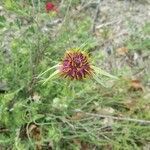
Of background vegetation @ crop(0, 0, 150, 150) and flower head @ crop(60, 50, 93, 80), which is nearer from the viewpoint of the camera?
flower head @ crop(60, 50, 93, 80)

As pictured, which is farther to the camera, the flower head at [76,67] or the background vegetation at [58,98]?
the background vegetation at [58,98]

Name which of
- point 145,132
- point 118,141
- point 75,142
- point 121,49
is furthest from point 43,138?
point 121,49

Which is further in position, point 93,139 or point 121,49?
point 121,49

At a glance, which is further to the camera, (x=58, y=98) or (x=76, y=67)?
(x=58, y=98)

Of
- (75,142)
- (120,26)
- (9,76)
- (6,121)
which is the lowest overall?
(75,142)

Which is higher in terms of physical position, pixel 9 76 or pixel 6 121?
pixel 9 76

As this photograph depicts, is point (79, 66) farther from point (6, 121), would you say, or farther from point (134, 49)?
point (134, 49)

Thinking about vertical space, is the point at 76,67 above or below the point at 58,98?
above

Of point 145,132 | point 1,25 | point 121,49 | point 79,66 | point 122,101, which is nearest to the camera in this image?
point 79,66
